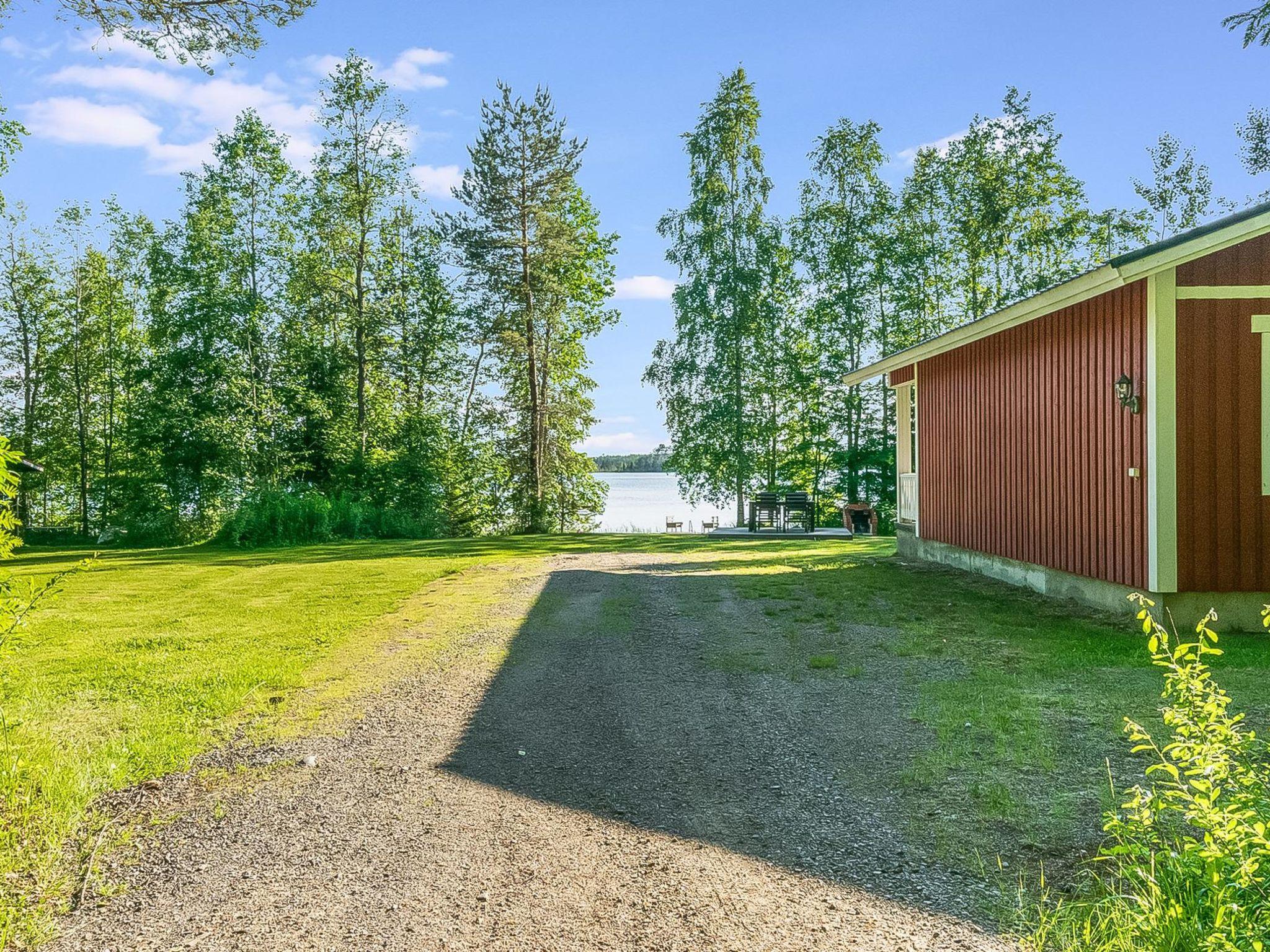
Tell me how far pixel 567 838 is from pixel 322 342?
21.2m

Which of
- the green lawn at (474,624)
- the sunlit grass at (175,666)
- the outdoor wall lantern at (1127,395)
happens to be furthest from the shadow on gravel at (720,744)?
the outdoor wall lantern at (1127,395)

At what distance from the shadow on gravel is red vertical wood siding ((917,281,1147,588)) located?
253 cm

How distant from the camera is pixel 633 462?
4778cm

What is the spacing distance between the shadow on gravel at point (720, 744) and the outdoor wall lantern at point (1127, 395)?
9.88 ft

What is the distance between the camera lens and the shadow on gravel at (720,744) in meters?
3.08

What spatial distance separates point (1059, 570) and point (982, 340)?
11.4ft

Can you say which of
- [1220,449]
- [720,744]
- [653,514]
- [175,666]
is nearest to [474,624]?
[175,666]

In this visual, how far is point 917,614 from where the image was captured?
7738mm

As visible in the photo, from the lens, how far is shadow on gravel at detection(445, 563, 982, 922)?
308 cm

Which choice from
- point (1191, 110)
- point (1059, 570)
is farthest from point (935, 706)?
point (1191, 110)

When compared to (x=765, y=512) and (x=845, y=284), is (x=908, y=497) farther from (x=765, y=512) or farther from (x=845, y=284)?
(x=845, y=284)

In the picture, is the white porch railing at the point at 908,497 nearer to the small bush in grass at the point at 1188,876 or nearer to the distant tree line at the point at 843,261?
the distant tree line at the point at 843,261

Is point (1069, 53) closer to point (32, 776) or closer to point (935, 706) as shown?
point (935, 706)

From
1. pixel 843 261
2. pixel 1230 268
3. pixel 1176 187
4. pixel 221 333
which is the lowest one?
pixel 1230 268
